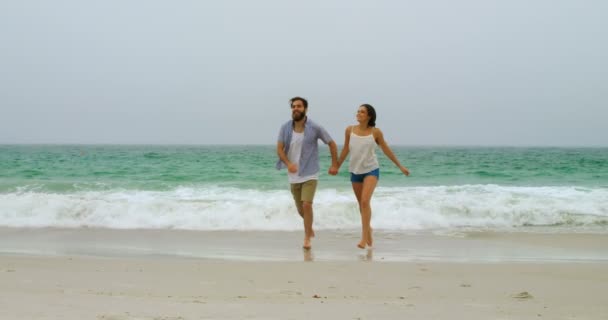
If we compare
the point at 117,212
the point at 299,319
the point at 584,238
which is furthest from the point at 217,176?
the point at 299,319

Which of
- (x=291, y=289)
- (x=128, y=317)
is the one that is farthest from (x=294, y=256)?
(x=128, y=317)

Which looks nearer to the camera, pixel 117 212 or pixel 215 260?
pixel 215 260

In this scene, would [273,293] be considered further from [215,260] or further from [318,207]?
[318,207]

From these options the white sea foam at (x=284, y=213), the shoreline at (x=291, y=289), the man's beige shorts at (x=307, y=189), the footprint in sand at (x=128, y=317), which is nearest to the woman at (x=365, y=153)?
the man's beige shorts at (x=307, y=189)

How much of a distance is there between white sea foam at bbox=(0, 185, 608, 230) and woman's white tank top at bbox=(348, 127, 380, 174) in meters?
3.22

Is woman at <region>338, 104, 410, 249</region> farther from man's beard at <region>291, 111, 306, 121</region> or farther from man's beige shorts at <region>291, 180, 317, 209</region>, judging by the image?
man's beard at <region>291, 111, 306, 121</region>

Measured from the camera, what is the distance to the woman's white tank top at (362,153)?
6.69m

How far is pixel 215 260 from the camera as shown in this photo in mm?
6055

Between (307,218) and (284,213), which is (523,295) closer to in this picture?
(307,218)

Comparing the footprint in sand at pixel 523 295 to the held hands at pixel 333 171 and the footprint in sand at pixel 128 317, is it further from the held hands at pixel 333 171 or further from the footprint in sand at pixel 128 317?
the held hands at pixel 333 171

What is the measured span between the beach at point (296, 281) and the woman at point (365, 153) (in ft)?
2.00

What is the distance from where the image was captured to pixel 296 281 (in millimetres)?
4812

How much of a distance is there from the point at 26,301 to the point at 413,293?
267cm

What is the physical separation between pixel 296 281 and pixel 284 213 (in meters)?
5.54
